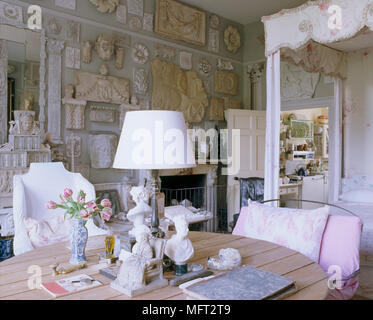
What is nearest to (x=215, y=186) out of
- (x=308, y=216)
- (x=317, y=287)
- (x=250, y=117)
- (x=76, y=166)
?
(x=250, y=117)

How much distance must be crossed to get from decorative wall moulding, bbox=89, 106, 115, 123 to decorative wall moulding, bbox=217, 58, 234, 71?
8.18 ft

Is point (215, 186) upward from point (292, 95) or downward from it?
downward

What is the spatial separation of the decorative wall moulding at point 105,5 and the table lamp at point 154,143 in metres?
3.84

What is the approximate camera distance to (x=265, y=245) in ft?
6.66

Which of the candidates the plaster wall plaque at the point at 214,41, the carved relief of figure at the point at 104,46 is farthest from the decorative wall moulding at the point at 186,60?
the carved relief of figure at the point at 104,46

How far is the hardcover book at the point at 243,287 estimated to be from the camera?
48.4 inches

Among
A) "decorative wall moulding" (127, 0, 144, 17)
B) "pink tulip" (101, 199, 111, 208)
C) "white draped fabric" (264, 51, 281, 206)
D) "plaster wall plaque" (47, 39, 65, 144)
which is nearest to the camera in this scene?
"pink tulip" (101, 199, 111, 208)

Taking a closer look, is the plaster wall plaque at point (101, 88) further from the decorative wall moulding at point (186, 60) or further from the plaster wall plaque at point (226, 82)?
the plaster wall plaque at point (226, 82)

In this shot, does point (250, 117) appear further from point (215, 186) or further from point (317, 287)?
point (317, 287)

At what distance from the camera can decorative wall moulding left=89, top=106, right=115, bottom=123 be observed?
4.76m

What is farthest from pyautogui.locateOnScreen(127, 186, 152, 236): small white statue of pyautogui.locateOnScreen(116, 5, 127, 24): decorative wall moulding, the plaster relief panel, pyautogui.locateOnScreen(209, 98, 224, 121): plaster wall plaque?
pyautogui.locateOnScreen(209, 98, 224, 121): plaster wall plaque

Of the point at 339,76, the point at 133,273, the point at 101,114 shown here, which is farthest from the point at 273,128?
the point at 133,273

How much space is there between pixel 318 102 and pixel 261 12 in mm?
1987

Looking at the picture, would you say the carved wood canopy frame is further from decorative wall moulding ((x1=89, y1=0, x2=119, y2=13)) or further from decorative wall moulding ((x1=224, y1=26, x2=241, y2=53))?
decorative wall moulding ((x1=224, y1=26, x2=241, y2=53))
